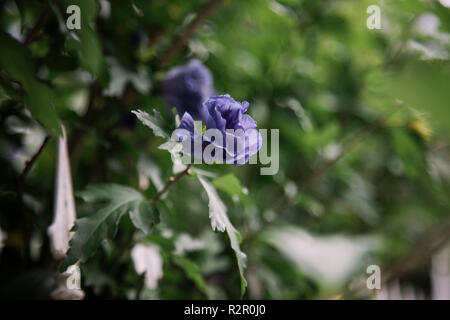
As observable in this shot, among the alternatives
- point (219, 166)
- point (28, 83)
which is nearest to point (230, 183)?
point (219, 166)

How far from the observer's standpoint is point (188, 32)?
77cm

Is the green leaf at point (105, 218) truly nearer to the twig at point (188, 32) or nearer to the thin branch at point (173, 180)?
the thin branch at point (173, 180)

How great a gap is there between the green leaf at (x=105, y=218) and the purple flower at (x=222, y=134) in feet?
0.39

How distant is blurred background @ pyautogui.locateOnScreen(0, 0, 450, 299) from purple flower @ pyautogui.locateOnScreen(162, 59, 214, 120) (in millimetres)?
29

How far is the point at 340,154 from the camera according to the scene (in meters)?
0.93

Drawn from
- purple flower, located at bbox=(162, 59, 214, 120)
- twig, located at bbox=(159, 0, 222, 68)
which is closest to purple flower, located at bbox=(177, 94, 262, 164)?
purple flower, located at bbox=(162, 59, 214, 120)

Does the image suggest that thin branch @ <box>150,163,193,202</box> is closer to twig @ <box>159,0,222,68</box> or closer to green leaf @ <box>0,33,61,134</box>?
green leaf @ <box>0,33,61,134</box>

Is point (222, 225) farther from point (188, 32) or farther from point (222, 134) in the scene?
point (188, 32)

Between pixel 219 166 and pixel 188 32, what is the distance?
0.90 ft

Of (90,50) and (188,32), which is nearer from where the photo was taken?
(90,50)

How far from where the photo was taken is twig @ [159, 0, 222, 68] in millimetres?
756

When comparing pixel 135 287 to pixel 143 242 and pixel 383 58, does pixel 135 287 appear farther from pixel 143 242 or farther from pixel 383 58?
pixel 383 58

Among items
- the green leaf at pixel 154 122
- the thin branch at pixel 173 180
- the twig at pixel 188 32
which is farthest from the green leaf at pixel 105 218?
the twig at pixel 188 32
